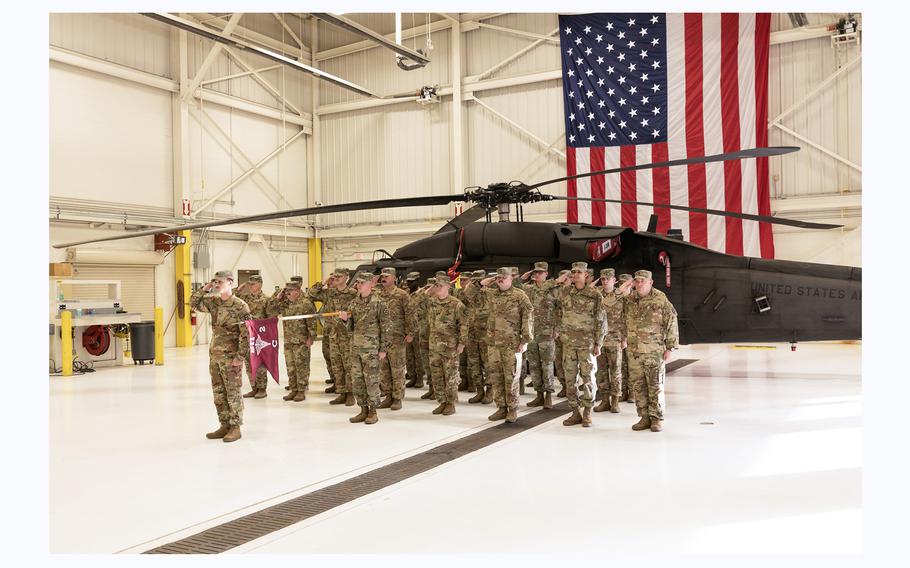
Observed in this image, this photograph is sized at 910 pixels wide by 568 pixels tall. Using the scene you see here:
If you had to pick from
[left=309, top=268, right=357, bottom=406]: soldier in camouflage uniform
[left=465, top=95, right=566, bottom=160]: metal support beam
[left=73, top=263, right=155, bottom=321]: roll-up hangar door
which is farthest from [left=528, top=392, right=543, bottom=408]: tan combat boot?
[left=73, top=263, right=155, bottom=321]: roll-up hangar door

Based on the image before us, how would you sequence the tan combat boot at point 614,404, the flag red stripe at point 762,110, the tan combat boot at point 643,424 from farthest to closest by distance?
1. the flag red stripe at point 762,110
2. the tan combat boot at point 614,404
3. the tan combat boot at point 643,424

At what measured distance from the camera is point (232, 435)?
616cm

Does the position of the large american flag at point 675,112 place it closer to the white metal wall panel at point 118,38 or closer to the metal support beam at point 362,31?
the metal support beam at point 362,31

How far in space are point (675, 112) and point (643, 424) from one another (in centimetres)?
1066

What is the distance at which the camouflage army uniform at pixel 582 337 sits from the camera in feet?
21.3

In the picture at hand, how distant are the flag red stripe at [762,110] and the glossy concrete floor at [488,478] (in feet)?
22.7

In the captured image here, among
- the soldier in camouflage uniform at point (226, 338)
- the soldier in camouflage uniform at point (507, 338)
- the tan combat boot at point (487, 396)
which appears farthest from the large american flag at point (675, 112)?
the soldier in camouflage uniform at point (226, 338)

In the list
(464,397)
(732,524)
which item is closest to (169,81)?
(464,397)

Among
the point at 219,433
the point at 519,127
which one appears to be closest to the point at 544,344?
the point at 219,433

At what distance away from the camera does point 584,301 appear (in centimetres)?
658

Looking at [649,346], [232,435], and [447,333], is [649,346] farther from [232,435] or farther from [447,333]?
[232,435]

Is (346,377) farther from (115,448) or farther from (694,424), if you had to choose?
(694,424)

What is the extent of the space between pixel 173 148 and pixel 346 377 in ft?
37.9

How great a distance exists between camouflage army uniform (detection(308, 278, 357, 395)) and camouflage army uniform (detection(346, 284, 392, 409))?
0.81 m
